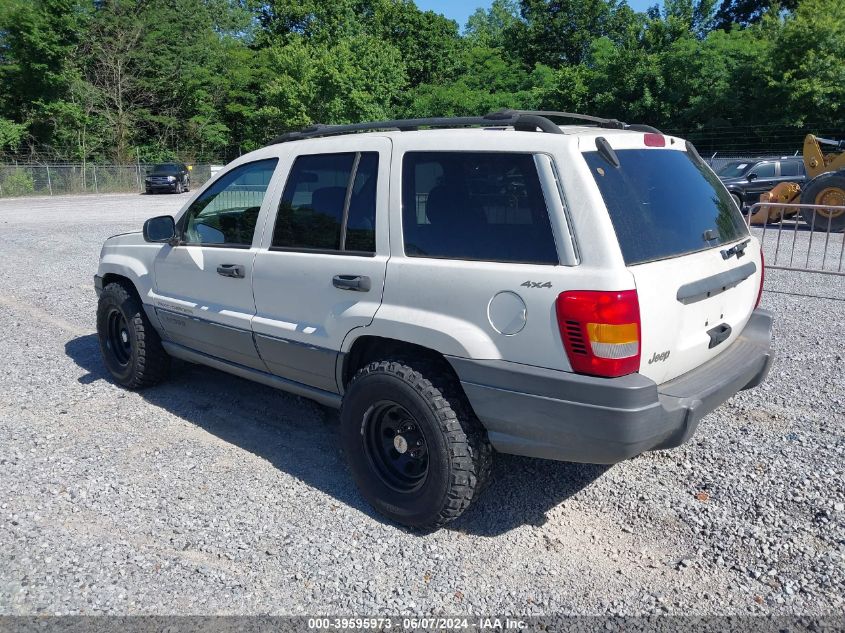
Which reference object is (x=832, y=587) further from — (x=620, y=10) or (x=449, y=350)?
(x=620, y=10)

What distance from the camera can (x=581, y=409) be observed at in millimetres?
2918

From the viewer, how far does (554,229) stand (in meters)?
3.01

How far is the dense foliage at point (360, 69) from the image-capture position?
99.5 ft

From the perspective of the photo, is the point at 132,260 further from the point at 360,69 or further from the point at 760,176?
the point at 360,69

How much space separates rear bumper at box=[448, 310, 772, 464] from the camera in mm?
2879

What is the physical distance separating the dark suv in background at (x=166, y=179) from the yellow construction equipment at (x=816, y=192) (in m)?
28.9

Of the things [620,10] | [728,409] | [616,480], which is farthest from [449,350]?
[620,10]

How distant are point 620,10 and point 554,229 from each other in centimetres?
5134

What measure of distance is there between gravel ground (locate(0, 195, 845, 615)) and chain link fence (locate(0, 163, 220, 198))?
3525 centimetres

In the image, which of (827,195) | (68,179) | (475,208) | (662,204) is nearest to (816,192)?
(827,195)

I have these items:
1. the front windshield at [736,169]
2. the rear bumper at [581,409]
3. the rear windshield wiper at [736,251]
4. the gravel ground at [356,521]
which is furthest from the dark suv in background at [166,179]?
the rear bumper at [581,409]

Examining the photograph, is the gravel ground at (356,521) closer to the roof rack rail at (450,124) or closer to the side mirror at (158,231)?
the side mirror at (158,231)

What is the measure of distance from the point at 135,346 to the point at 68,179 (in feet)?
121

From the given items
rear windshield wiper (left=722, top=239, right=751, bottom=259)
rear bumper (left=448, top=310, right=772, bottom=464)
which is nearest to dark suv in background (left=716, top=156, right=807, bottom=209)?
rear windshield wiper (left=722, top=239, right=751, bottom=259)
